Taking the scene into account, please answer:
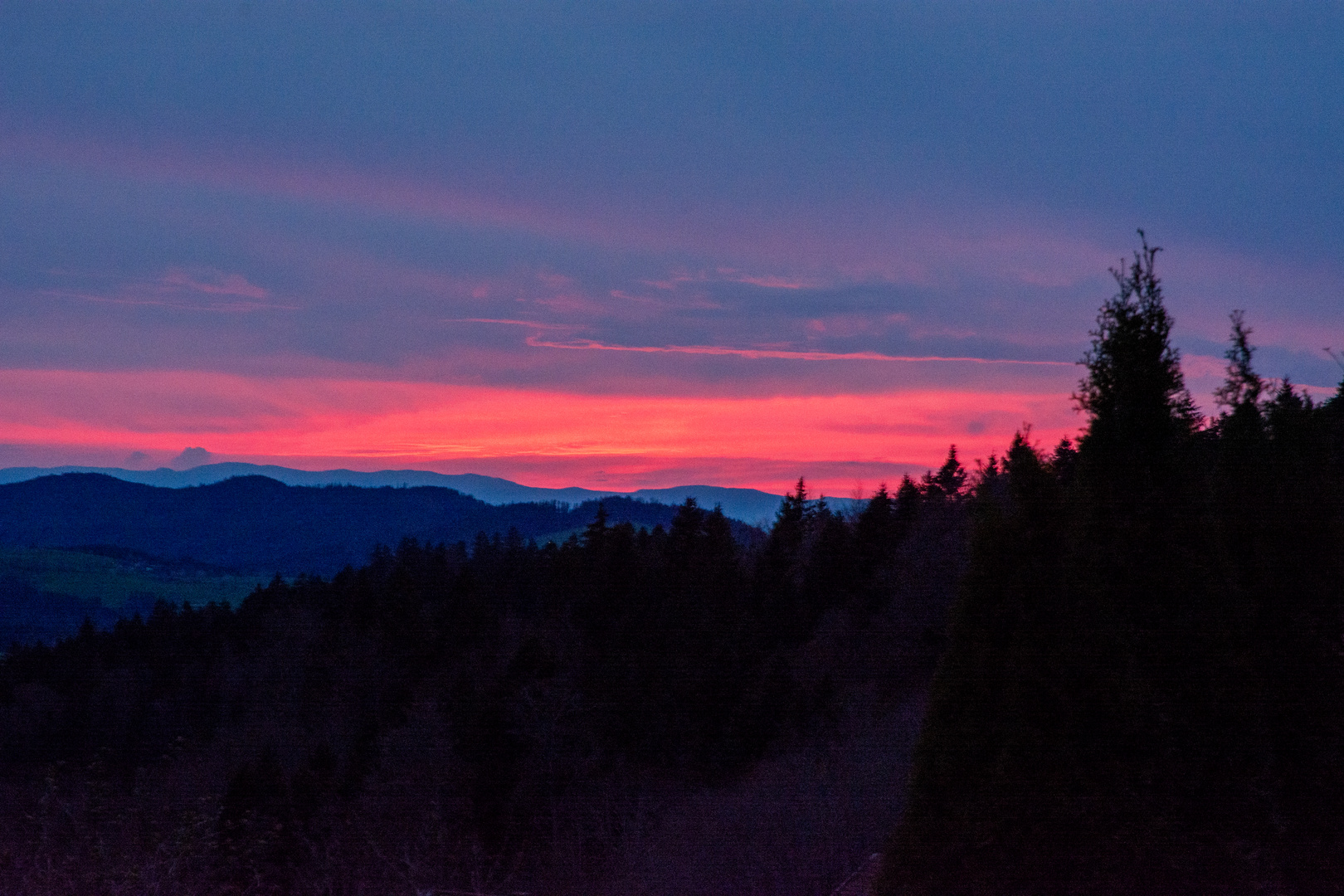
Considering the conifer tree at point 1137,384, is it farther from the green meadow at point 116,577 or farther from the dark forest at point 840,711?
the green meadow at point 116,577

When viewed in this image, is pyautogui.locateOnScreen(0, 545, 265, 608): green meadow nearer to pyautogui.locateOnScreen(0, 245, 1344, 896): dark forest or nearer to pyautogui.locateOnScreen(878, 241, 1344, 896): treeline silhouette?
pyautogui.locateOnScreen(0, 245, 1344, 896): dark forest

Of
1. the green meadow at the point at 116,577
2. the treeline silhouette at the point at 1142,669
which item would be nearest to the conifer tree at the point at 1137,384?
the treeline silhouette at the point at 1142,669

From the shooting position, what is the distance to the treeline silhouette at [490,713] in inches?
631

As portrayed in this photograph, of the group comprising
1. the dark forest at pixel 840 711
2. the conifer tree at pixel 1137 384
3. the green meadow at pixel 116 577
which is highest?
the conifer tree at pixel 1137 384

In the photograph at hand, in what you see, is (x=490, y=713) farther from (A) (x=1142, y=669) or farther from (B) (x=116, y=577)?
(B) (x=116, y=577)

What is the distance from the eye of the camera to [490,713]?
1148 inches

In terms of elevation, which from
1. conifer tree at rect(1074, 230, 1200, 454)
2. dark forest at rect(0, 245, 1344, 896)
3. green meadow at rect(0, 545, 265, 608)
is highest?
conifer tree at rect(1074, 230, 1200, 454)

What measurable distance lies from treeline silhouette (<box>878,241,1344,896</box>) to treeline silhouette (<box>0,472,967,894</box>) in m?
6.29

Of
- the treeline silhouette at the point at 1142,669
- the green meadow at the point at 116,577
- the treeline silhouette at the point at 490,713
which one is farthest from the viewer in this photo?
the green meadow at the point at 116,577

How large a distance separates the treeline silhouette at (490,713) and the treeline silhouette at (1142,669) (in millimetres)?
6295

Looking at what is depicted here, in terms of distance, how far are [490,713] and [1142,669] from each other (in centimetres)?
2363

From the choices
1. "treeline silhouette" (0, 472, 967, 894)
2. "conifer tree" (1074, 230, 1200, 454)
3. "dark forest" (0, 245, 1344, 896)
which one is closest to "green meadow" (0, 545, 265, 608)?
"treeline silhouette" (0, 472, 967, 894)

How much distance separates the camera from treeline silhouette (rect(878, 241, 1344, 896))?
761 centimetres

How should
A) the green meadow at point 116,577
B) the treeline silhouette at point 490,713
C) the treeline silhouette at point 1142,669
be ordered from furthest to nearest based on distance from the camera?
the green meadow at point 116,577, the treeline silhouette at point 490,713, the treeline silhouette at point 1142,669
